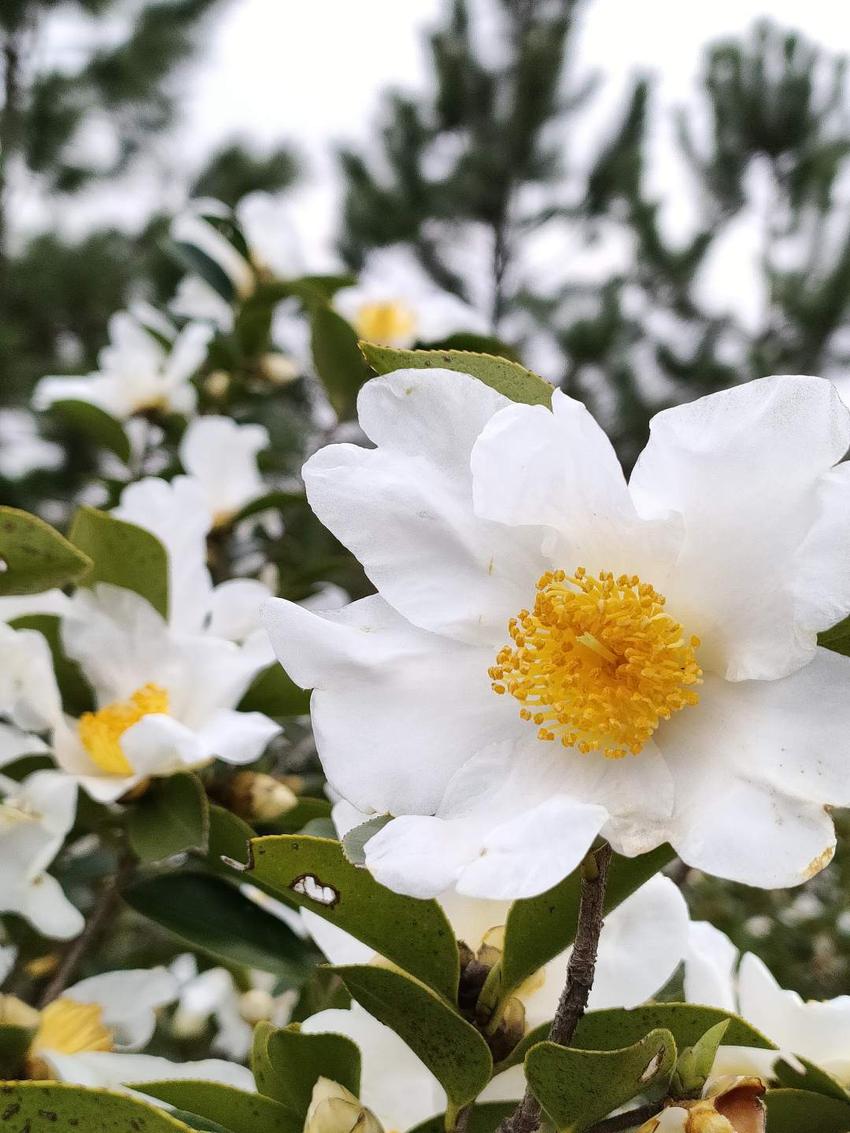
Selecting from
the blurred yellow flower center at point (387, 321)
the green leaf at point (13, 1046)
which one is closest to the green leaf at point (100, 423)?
the blurred yellow flower center at point (387, 321)

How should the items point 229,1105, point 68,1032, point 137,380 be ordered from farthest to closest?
point 137,380
point 68,1032
point 229,1105

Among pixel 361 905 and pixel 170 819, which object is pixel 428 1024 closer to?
pixel 361 905

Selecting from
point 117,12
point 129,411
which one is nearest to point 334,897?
point 129,411

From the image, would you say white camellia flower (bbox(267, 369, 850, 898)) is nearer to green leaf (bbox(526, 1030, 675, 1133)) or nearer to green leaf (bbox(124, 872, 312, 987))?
green leaf (bbox(526, 1030, 675, 1133))

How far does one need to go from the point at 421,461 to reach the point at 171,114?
791cm

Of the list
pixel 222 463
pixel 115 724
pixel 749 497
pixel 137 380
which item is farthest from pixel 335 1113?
pixel 137 380

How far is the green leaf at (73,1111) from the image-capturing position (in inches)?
17.8

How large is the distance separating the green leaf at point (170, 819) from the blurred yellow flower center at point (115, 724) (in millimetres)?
33

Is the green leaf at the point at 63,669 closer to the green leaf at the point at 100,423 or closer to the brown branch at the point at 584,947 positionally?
the brown branch at the point at 584,947

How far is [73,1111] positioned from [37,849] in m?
0.41

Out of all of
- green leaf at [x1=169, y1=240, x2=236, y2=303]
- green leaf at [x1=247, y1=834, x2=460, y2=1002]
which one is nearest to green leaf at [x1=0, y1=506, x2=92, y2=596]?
green leaf at [x1=247, y1=834, x2=460, y2=1002]

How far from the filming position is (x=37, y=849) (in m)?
0.84

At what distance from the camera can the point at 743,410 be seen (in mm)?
492

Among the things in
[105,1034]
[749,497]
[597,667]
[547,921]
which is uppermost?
[749,497]
